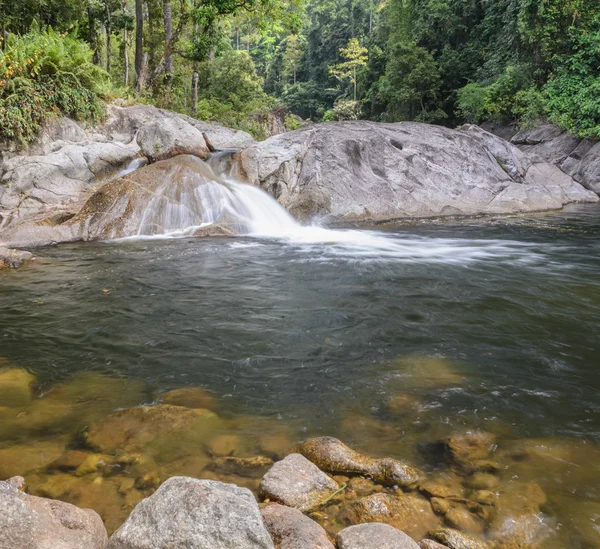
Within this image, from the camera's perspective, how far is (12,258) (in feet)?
24.6

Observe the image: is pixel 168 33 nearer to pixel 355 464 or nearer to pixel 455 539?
pixel 355 464

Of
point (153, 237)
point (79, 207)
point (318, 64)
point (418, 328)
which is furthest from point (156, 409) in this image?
point (318, 64)

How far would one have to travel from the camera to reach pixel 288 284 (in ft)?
21.9

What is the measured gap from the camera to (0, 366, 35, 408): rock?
3336 mm

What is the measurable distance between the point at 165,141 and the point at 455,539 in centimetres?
1221

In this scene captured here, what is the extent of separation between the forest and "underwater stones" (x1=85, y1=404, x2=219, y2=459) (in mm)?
10913

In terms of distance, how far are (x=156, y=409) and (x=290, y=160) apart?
10869 millimetres

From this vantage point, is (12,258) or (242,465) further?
(12,258)

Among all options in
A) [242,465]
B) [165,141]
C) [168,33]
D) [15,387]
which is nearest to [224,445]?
[242,465]

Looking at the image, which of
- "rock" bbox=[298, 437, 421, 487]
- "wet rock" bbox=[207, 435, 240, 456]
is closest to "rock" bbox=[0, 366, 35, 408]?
"wet rock" bbox=[207, 435, 240, 456]

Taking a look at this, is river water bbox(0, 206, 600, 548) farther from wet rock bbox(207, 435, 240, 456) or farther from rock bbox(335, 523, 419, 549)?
rock bbox(335, 523, 419, 549)

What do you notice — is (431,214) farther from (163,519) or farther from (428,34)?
(428,34)

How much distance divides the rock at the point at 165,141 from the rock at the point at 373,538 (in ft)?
38.9

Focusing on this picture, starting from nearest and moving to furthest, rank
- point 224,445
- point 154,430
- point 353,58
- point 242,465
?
point 242,465 < point 224,445 < point 154,430 < point 353,58
